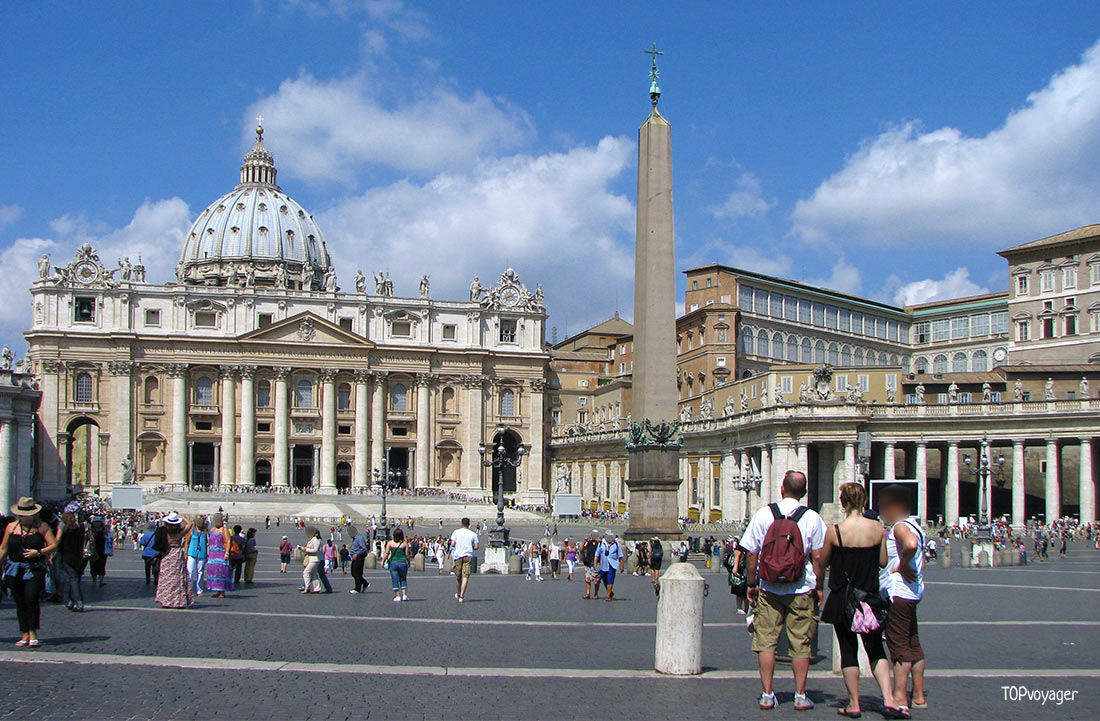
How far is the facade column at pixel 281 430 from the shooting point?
87.2 meters

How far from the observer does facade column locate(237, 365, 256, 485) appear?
86250mm

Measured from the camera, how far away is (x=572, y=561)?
92.7 feet

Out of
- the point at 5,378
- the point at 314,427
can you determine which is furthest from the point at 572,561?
the point at 314,427

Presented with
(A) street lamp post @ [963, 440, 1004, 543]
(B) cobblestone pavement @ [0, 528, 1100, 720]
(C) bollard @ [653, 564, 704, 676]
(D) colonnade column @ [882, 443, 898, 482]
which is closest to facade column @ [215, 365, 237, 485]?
(D) colonnade column @ [882, 443, 898, 482]

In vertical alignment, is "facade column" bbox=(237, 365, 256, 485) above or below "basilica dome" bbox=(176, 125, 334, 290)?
below

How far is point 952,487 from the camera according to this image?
51.6m

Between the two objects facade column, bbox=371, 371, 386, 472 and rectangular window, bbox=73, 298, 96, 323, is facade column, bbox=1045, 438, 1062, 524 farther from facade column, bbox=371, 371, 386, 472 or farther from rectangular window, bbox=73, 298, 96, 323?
rectangular window, bbox=73, 298, 96, 323

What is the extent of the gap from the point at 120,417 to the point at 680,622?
81459 millimetres

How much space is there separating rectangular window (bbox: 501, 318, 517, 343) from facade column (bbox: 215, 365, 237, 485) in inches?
Result: 830

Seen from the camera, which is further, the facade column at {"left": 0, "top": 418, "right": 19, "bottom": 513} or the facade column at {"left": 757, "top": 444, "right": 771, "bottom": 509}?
the facade column at {"left": 757, "top": 444, "right": 771, "bottom": 509}

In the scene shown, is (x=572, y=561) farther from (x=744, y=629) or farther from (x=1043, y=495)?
(x=1043, y=495)

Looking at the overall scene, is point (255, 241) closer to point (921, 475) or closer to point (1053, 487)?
point (921, 475)

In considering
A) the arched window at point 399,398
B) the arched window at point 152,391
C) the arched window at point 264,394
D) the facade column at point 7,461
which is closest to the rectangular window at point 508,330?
the arched window at point 399,398

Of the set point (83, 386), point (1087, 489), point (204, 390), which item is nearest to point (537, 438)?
point (204, 390)
